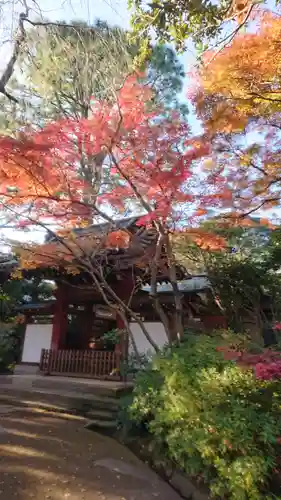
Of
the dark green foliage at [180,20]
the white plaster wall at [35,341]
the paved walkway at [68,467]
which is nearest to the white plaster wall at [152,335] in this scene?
the white plaster wall at [35,341]

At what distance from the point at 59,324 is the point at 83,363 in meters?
1.67

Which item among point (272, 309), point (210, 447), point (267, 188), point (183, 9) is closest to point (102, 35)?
point (183, 9)

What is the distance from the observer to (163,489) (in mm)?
3988

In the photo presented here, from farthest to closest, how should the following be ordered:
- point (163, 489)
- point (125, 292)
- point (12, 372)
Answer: point (12, 372) → point (125, 292) → point (163, 489)

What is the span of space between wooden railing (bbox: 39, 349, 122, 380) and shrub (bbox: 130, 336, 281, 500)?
159 inches

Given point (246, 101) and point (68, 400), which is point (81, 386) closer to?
point (68, 400)

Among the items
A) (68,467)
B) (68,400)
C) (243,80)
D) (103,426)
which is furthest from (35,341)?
(243,80)

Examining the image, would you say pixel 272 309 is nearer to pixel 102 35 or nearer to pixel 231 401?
pixel 231 401

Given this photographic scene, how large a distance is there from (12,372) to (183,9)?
11.9 meters

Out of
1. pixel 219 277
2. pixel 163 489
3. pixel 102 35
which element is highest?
pixel 102 35

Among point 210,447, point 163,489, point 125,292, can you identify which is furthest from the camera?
point 125,292

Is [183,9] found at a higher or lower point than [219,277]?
higher

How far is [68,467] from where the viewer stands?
4.20 m

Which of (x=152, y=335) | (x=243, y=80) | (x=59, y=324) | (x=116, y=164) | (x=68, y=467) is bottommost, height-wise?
(x=68, y=467)
